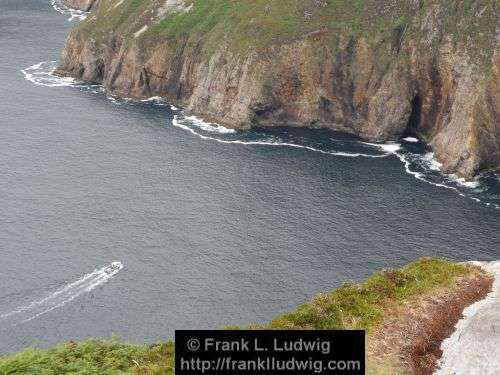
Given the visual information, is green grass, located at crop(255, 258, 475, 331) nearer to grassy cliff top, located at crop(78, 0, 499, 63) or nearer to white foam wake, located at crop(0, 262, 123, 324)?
white foam wake, located at crop(0, 262, 123, 324)

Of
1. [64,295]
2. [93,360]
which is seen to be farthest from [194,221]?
[93,360]

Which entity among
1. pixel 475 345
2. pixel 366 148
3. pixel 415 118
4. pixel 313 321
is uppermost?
pixel 415 118

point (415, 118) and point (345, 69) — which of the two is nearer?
point (415, 118)

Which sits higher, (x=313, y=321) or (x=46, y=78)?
(x=313, y=321)

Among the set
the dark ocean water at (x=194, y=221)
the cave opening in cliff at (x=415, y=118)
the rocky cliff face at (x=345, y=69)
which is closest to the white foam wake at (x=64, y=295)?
the dark ocean water at (x=194, y=221)

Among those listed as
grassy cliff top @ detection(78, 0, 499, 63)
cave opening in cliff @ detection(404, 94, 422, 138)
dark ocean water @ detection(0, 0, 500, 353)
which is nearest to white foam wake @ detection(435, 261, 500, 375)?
dark ocean water @ detection(0, 0, 500, 353)

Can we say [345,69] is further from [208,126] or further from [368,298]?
[368,298]

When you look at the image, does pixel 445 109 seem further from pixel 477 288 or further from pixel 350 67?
pixel 477 288
